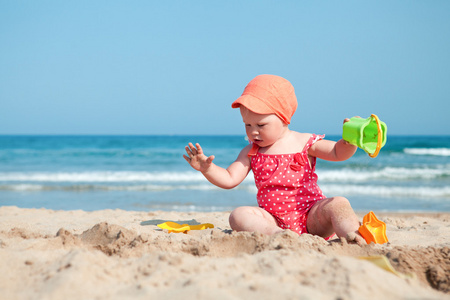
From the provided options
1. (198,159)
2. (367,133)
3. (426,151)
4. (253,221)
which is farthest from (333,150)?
(426,151)

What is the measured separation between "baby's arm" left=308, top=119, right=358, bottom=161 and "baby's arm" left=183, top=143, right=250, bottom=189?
1.72ft

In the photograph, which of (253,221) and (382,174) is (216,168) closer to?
(253,221)

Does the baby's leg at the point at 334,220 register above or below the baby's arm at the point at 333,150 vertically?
below

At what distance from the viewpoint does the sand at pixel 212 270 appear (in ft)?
5.00

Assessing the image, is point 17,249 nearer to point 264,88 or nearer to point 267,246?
point 267,246

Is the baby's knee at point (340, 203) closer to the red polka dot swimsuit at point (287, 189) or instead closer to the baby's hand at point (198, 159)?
the red polka dot swimsuit at point (287, 189)

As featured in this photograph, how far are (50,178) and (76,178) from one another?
624 mm

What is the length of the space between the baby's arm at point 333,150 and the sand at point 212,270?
66 centimetres

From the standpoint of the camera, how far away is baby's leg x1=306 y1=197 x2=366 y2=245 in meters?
2.71

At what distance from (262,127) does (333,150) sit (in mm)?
538

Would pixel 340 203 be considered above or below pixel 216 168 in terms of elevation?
below

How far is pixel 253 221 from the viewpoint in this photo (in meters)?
2.84

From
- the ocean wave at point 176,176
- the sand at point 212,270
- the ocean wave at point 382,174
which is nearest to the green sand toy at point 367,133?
the sand at point 212,270

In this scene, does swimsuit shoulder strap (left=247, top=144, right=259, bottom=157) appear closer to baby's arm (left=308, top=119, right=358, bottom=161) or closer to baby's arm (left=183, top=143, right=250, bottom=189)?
baby's arm (left=183, top=143, right=250, bottom=189)
